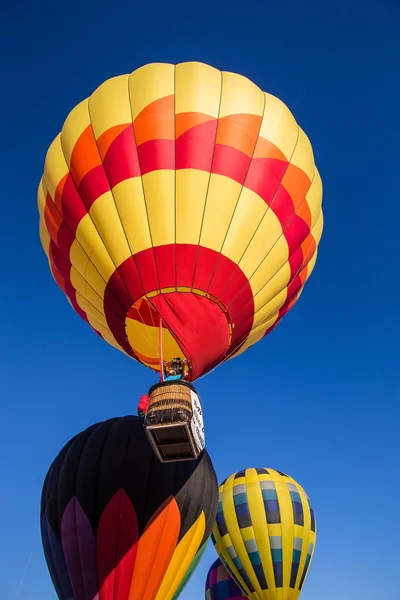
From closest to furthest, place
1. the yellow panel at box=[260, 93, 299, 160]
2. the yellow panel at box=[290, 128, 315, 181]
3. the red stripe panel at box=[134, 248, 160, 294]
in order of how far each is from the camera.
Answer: the red stripe panel at box=[134, 248, 160, 294]
the yellow panel at box=[260, 93, 299, 160]
the yellow panel at box=[290, 128, 315, 181]

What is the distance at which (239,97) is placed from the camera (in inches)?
225

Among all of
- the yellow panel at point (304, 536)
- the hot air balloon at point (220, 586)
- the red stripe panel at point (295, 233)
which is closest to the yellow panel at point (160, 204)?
the red stripe panel at point (295, 233)

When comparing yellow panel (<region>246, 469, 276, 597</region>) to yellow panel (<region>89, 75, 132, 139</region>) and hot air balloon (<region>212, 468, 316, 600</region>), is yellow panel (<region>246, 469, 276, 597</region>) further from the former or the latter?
yellow panel (<region>89, 75, 132, 139</region>)

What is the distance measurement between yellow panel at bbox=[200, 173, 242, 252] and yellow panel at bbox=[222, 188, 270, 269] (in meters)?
0.06

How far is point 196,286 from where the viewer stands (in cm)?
492

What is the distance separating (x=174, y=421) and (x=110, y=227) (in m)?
2.20

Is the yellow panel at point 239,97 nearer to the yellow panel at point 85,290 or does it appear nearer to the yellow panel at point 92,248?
the yellow panel at point 92,248

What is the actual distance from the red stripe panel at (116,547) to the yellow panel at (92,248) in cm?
249

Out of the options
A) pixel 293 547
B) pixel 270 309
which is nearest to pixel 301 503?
pixel 293 547

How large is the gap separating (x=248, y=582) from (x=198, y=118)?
319 inches

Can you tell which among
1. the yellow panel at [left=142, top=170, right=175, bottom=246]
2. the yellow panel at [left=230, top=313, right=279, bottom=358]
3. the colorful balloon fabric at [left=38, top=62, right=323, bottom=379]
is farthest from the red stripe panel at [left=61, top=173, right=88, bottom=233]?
the yellow panel at [left=230, top=313, right=279, bottom=358]

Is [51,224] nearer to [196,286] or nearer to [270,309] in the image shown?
[196,286]

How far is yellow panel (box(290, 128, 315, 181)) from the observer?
5.99 meters

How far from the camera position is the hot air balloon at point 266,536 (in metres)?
9.22
